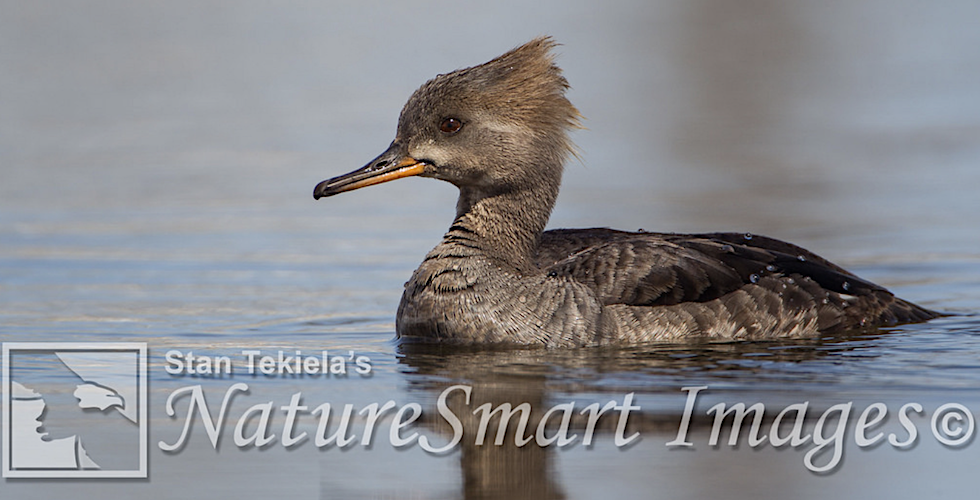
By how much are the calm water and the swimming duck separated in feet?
0.72

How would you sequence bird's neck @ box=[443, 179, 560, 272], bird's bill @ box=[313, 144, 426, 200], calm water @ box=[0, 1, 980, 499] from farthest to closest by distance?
bird's neck @ box=[443, 179, 560, 272] → bird's bill @ box=[313, 144, 426, 200] → calm water @ box=[0, 1, 980, 499]

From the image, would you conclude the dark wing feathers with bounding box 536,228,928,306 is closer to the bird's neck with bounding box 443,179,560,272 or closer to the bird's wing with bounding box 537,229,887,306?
the bird's wing with bounding box 537,229,887,306

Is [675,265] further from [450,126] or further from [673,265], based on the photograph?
[450,126]

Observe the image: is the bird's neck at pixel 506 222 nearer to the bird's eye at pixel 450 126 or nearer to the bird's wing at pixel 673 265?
the bird's wing at pixel 673 265

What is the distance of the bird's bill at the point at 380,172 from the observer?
8.97 meters

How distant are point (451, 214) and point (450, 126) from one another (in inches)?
152

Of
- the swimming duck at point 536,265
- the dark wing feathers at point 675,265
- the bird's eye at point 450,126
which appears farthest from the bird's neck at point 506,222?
the bird's eye at point 450,126

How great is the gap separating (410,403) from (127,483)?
1695 millimetres

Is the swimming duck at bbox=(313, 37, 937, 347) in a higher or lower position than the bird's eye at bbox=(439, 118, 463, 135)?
lower

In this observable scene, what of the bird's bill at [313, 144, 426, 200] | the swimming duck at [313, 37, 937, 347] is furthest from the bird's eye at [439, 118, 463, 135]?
the bird's bill at [313, 144, 426, 200]

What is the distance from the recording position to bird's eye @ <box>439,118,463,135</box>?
9.05 meters

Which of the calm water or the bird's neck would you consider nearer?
the calm water

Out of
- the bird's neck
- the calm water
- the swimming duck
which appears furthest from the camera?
the bird's neck

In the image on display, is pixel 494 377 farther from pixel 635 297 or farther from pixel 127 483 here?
pixel 127 483
